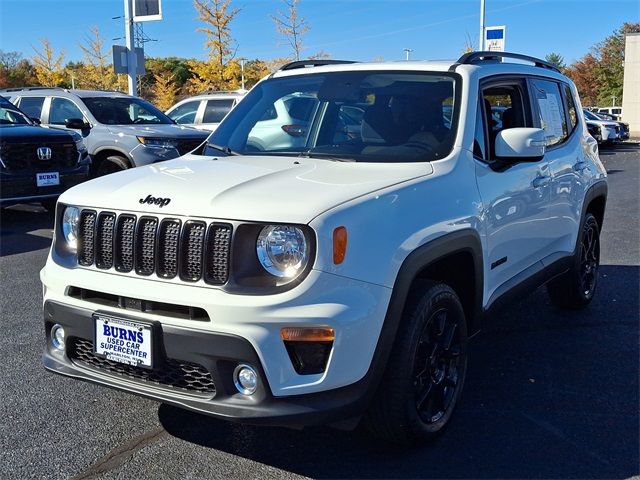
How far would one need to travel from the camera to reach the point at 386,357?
9.61ft

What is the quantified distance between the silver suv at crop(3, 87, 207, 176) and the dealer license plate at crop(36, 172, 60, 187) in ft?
4.20

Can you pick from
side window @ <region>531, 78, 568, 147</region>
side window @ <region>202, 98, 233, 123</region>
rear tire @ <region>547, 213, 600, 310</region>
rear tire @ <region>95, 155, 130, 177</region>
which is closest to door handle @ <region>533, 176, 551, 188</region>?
side window @ <region>531, 78, 568, 147</region>

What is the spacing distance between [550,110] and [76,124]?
25.0 ft

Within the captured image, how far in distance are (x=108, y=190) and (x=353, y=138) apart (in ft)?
4.59

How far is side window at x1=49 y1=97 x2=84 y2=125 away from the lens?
11367mm

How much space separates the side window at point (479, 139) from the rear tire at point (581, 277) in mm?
1724

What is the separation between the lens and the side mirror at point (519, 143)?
149 inches

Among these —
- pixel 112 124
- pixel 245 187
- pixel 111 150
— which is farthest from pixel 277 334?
pixel 112 124

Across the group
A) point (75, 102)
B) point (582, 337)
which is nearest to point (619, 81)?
point (75, 102)

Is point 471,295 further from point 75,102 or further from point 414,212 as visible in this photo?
point 75,102

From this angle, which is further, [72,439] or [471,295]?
[471,295]

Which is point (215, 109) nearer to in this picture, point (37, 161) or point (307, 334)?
point (37, 161)

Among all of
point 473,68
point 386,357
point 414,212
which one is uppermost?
point 473,68

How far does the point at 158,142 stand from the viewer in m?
10.5
